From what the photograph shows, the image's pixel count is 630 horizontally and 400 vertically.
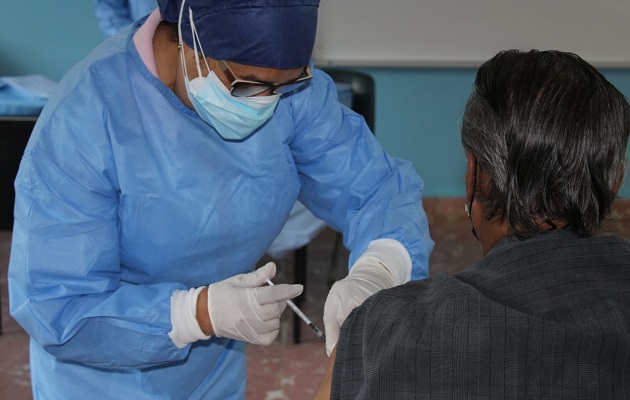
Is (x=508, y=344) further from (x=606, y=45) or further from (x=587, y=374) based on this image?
(x=606, y=45)

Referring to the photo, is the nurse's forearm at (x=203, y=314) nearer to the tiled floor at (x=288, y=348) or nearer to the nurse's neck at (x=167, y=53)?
the nurse's neck at (x=167, y=53)

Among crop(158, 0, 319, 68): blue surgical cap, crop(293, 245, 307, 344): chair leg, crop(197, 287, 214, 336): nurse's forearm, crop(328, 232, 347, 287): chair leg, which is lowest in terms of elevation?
crop(328, 232, 347, 287): chair leg

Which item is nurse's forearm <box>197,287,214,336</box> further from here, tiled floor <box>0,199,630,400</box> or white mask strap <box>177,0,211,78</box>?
tiled floor <box>0,199,630,400</box>

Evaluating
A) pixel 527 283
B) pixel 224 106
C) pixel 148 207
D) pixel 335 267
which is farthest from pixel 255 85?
pixel 335 267

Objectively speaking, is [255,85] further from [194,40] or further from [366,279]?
[366,279]

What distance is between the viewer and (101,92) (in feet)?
3.99

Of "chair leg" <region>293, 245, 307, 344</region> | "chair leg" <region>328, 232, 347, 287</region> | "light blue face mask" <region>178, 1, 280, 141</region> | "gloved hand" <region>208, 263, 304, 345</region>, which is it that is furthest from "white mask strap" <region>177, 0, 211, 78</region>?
"chair leg" <region>328, 232, 347, 287</region>

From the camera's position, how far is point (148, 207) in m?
1.25

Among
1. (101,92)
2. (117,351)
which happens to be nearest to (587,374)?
(117,351)

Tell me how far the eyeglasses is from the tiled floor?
1.18 m

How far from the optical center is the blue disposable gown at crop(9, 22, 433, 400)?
1.18 metres

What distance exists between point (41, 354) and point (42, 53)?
247 cm

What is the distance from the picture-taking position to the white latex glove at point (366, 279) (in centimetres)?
127

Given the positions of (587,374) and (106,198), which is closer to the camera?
(587,374)
